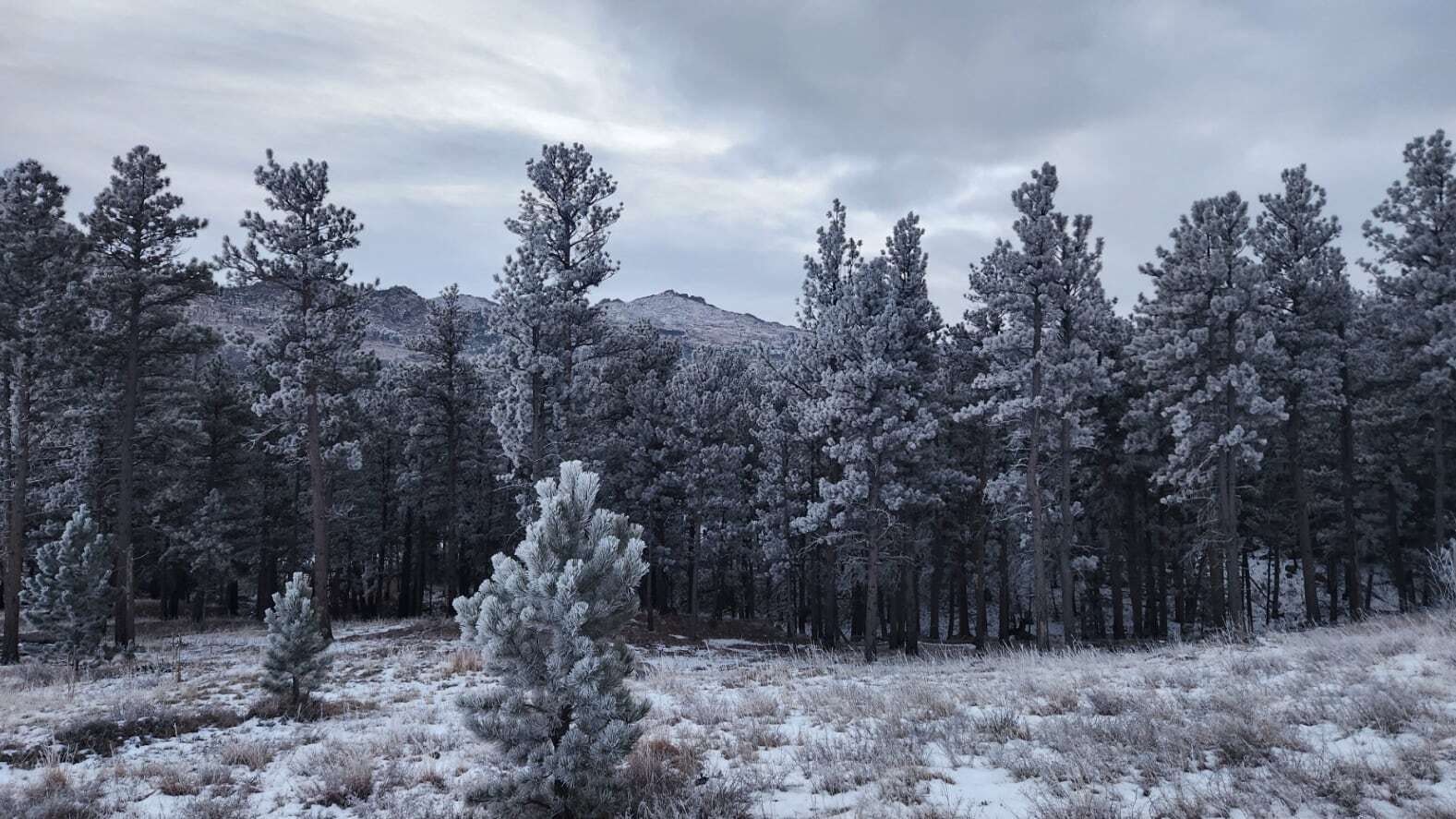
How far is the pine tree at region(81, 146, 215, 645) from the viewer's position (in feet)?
73.7

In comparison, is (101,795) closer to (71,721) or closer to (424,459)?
(71,721)

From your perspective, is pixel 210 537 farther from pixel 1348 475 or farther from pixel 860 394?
pixel 1348 475

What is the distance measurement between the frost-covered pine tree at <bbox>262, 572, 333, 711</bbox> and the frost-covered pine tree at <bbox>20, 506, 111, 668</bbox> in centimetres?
1025

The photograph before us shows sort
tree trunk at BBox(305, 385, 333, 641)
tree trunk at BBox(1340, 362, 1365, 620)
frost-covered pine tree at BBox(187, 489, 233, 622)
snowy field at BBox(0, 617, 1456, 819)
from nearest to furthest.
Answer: snowy field at BBox(0, 617, 1456, 819) < tree trunk at BBox(305, 385, 333, 641) < tree trunk at BBox(1340, 362, 1365, 620) < frost-covered pine tree at BBox(187, 489, 233, 622)

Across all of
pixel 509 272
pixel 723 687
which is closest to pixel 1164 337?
pixel 723 687

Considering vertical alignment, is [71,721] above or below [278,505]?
below

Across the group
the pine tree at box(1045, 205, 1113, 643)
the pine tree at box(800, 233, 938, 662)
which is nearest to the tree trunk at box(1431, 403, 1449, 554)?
the pine tree at box(1045, 205, 1113, 643)

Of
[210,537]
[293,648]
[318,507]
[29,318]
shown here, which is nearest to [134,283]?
[29,318]

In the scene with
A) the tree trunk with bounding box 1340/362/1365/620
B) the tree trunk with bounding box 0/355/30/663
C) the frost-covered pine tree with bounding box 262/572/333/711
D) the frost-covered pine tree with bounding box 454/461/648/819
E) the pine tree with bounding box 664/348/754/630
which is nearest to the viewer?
the frost-covered pine tree with bounding box 454/461/648/819

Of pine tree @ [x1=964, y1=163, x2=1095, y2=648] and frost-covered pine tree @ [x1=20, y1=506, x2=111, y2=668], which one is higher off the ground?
pine tree @ [x1=964, y1=163, x2=1095, y2=648]

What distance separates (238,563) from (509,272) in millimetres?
23115

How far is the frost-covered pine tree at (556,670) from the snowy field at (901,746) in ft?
2.39

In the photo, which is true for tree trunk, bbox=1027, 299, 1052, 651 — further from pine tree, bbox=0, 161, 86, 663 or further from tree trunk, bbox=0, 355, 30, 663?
tree trunk, bbox=0, 355, 30, 663

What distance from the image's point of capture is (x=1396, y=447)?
104 feet
